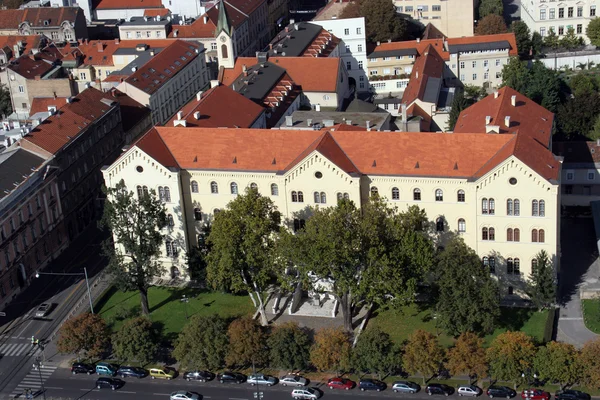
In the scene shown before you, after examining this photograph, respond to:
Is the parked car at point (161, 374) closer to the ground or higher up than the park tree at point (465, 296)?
closer to the ground

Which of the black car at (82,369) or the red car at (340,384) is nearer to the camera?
the red car at (340,384)

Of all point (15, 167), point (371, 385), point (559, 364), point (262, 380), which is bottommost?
point (371, 385)

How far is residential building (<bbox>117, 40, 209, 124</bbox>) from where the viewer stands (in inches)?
7013

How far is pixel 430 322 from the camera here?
12038cm

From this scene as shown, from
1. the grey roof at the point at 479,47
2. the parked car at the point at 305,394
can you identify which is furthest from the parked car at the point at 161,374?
the grey roof at the point at 479,47

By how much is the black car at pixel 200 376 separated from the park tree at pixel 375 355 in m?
17.4

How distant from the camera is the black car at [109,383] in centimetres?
11334

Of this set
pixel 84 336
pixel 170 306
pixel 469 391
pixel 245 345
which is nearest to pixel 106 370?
pixel 84 336

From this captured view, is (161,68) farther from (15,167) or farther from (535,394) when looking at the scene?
(535,394)

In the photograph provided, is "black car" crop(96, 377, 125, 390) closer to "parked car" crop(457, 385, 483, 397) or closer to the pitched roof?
"parked car" crop(457, 385, 483, 397)

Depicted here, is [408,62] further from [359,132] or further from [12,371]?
[12,371]

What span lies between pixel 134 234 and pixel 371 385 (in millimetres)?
37230

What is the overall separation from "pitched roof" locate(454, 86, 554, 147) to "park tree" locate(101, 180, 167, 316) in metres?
46.6

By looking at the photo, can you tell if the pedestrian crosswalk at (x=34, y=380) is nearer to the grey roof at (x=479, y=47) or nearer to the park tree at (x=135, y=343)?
the park tree at (x=135, y=343)
